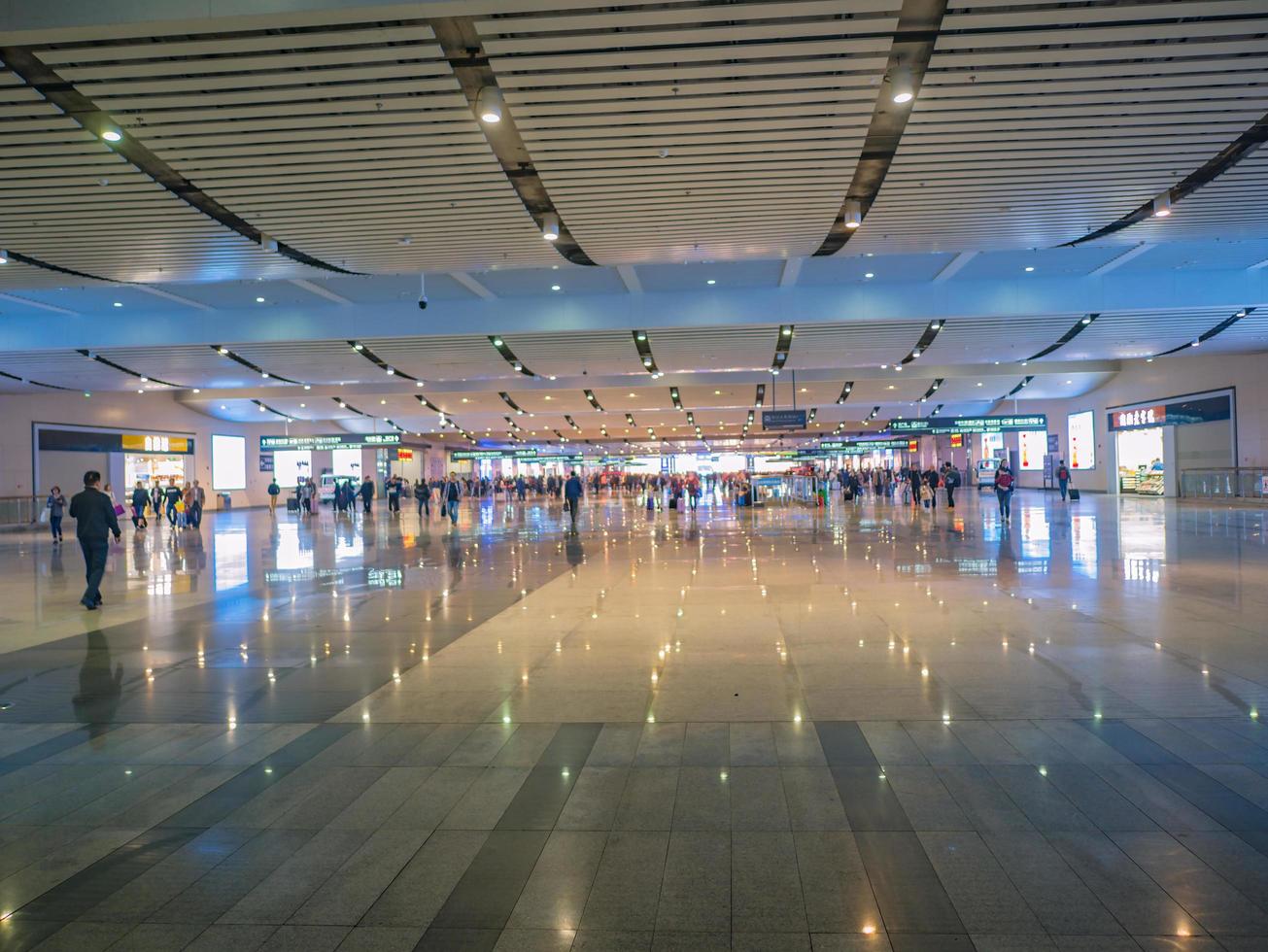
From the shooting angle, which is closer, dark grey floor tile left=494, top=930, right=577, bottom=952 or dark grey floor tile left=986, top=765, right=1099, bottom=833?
dark grey floor tile left=494, top=930, right=577, bottom=952

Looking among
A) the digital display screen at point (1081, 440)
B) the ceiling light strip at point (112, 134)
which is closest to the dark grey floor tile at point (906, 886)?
the ceiling light strip at point (112, 134)

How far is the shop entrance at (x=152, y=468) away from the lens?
4144cm

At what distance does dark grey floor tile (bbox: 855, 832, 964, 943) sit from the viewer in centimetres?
304

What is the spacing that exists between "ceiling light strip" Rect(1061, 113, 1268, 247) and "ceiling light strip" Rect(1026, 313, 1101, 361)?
10045 mm

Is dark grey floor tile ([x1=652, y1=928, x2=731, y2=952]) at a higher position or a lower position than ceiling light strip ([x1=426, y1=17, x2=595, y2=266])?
lower

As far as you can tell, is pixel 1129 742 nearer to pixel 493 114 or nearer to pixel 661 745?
pixel 661 745

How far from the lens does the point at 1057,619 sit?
8609 mm

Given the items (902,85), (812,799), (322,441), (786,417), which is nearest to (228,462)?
(322,441)

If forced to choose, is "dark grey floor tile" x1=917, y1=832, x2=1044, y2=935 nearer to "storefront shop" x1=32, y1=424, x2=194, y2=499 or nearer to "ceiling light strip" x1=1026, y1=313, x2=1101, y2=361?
"ceiling light strip" x1=1026, y1=313, x2=1101, y2=361

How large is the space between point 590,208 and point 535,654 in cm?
662

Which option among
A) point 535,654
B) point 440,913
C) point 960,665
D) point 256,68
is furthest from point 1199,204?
point 440,913

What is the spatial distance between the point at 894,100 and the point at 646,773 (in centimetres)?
672

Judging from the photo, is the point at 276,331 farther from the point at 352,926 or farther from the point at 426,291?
the point at 352,926

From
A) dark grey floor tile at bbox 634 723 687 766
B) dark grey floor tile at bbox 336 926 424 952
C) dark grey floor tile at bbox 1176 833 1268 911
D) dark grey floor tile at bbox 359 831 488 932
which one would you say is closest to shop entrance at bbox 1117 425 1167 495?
dark grey floor tile at bbox 634 723 687 766
